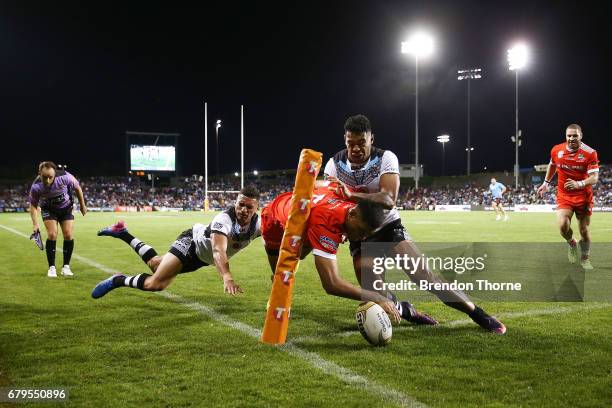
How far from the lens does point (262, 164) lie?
326 feet

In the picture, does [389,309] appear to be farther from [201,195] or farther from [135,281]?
[201,195]

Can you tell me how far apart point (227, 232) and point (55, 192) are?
15.8ft

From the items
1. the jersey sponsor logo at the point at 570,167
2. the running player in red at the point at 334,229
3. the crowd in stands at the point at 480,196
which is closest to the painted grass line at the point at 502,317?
the running player in red at the point at 334,229

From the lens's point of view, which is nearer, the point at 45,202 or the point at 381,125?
the point at 45,202

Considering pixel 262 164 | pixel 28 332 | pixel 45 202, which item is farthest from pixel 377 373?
pixel 262 164

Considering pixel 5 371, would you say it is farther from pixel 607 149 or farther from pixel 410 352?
pixel 607 149

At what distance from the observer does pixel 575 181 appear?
9.03m

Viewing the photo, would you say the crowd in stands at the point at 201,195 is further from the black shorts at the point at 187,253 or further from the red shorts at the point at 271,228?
the red shorts at the point at 271,228

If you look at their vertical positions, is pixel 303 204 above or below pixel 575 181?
below

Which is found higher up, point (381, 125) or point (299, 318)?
point (381, 125)

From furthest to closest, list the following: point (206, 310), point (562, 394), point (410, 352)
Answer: point (206, 310) → point (410, 352) → point (562, 394)

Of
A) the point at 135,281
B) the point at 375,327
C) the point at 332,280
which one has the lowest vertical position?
the point at 375,327

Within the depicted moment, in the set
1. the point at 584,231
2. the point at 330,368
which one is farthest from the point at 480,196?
the point at 330,368

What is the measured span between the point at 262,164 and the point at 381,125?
2672 centimetres
